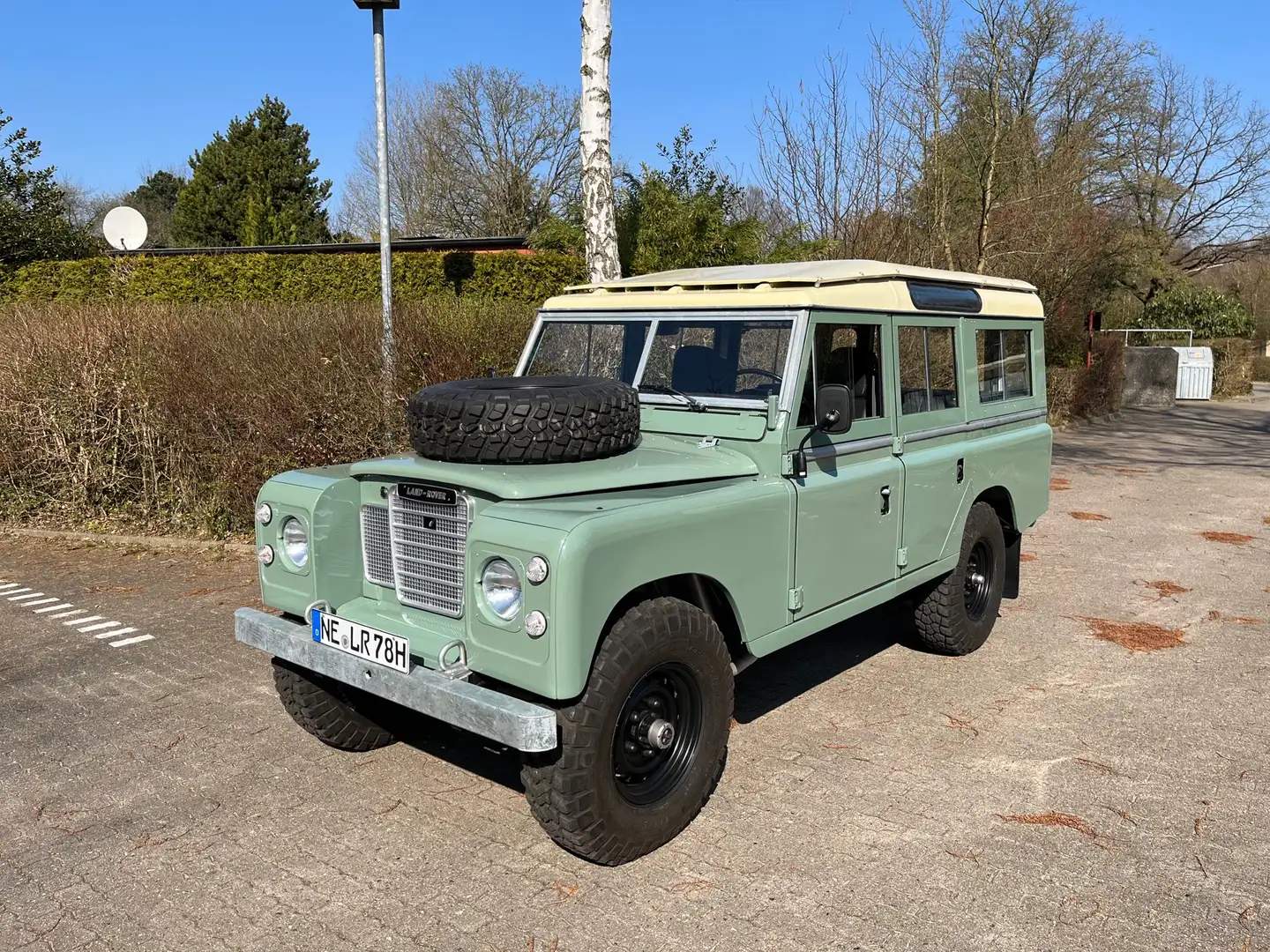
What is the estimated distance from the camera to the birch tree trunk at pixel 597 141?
8992 mm

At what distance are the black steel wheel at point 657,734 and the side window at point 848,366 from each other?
125 centimetres

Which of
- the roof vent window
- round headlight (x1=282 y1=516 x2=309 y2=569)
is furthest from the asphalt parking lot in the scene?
the roof vent window

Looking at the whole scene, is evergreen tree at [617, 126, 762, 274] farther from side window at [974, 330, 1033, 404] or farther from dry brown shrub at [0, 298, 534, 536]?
side window at [974, 330, 1033, 404]

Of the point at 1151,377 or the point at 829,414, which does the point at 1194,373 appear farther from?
the point at 829,414

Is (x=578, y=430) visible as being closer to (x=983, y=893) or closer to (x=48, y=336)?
(x=983, y=893)

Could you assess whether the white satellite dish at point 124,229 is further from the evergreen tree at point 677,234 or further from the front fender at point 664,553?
the front fender at point 664,553

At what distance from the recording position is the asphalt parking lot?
10.1 ft

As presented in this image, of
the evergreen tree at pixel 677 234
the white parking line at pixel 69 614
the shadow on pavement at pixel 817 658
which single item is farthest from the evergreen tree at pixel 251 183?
the shadow on pavement at pixel 817 658

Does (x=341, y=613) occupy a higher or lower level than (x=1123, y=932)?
higher

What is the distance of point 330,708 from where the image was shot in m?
4.20

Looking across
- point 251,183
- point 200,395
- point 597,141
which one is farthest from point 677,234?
point 251,183

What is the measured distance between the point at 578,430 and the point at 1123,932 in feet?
8.05

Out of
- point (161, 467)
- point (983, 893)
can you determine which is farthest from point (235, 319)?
point (983, 893)

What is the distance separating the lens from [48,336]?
855 centimetres
